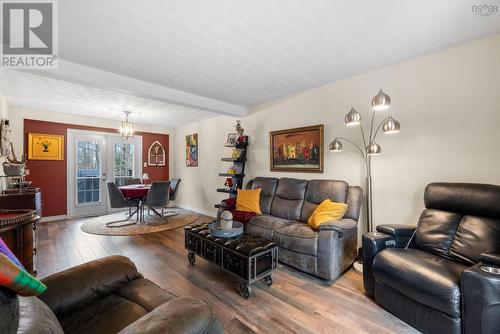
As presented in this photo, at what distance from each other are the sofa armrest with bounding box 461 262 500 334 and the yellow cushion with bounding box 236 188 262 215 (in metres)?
2.46

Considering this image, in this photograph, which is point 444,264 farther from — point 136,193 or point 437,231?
point 136,193

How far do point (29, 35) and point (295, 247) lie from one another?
341 centimetres

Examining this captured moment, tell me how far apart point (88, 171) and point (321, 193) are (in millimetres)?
5611

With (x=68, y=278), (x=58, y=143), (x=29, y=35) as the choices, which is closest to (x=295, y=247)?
(x=68, y=278)

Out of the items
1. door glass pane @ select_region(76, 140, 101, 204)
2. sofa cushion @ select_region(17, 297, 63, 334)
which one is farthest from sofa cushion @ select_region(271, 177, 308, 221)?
door glass pane @ select_region(76, 140, 101, 204)

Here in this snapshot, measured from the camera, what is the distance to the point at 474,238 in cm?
194

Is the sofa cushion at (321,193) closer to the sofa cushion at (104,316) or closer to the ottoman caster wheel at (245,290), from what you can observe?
the ottoman caster wheel at (245,290)

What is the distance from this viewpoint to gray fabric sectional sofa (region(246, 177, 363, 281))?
8.11ft

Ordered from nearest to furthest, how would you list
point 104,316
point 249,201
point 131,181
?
point 104,316 < point 249,201 < point 131,181

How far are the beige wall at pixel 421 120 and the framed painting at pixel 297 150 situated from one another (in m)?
0.11

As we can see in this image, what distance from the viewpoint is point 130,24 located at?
6.45ft

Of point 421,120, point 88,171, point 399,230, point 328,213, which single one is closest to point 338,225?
point 328,213

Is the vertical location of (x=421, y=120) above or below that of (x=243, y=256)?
above

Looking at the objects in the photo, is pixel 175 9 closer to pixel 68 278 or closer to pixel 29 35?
pixel 29 35
